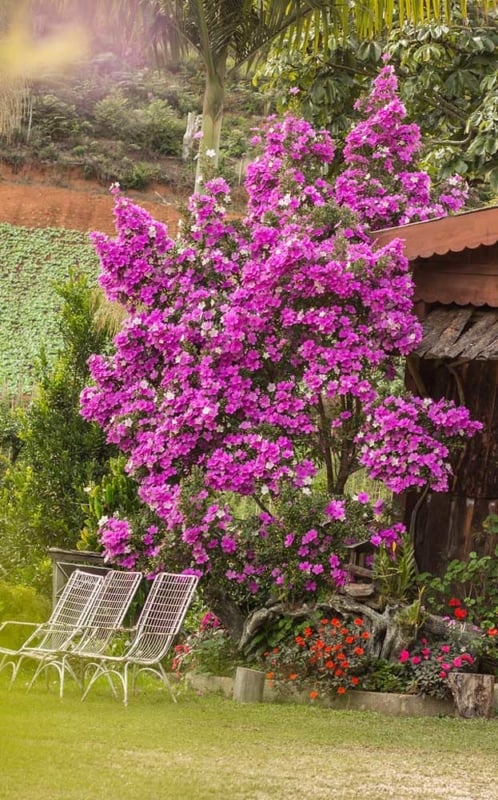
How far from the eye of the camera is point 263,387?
8828 mm

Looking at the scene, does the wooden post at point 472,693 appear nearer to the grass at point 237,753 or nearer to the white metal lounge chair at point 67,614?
the grass at point 237,753

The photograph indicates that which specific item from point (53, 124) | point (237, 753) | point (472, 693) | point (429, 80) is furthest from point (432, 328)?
point (53, 124)

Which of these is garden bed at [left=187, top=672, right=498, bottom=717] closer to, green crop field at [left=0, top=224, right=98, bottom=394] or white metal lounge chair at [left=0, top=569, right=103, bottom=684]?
white metal lounge chair at [left=0, top=569, right=103, bottom=684]

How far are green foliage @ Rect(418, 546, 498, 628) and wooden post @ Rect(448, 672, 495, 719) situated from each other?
2.28 feet

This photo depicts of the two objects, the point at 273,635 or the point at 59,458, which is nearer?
the point at 273,635

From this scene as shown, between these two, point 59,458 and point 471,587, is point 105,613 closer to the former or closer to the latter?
point 471,587

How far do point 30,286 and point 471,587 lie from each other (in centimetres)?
2788

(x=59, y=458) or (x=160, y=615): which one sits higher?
(x=59, y=458)

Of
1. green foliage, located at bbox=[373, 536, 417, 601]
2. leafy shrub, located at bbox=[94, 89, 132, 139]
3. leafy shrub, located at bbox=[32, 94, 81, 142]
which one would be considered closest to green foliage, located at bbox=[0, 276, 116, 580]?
green foliage, located at bbox=[373, 536, 417, 601]

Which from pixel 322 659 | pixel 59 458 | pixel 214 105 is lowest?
pixel 322 659

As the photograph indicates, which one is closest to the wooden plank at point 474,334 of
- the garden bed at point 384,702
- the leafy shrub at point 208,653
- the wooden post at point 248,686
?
the garden bed at point 384,702

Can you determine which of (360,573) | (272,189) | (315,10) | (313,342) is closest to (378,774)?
(360,573)

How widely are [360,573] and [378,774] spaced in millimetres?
3215

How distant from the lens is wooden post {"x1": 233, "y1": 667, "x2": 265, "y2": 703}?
767 centimetres
